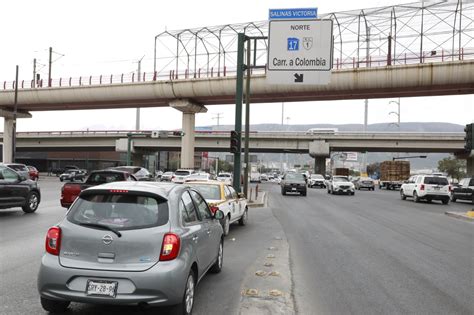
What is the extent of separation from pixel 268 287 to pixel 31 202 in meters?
11.3

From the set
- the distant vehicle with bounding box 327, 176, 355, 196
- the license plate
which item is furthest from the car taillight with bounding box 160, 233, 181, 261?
the distant vehicle with bounding box 327, 176, 355, 196

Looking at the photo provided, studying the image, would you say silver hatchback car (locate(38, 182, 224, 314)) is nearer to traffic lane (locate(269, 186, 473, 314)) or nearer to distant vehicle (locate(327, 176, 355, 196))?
traffic lane (locate(269, 186, 473, 314))

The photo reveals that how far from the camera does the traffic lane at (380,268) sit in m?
5.75

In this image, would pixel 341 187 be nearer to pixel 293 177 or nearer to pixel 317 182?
pixel 293 177

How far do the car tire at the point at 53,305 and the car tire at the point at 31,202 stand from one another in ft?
35.4

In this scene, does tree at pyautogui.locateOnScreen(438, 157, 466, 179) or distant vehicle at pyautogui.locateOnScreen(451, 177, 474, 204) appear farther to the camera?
tree at pyautogui.locateOnScreen(438, 157, 466, 179)

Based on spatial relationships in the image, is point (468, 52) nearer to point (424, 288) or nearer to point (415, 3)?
point (415, 3)

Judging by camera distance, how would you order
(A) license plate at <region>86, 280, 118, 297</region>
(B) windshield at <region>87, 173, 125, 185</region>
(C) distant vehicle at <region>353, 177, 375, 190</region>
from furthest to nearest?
(C) distant vehicle at <region>353, 177, 375, 190</region>
(B) windshield at <region>87, 173, 125, 185</region>
(A) license plate at <region>86, 280, 118, 297</region>

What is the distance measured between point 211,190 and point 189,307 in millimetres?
6749

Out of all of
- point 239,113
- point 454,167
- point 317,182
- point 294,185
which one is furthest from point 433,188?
point 454,167

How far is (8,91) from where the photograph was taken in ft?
150

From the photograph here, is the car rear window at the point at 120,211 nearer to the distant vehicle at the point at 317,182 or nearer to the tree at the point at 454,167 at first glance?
the distant vehicle at the point at 317,182

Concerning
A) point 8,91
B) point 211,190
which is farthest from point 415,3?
point 8,91

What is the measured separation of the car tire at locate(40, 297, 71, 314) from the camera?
4809 mm
